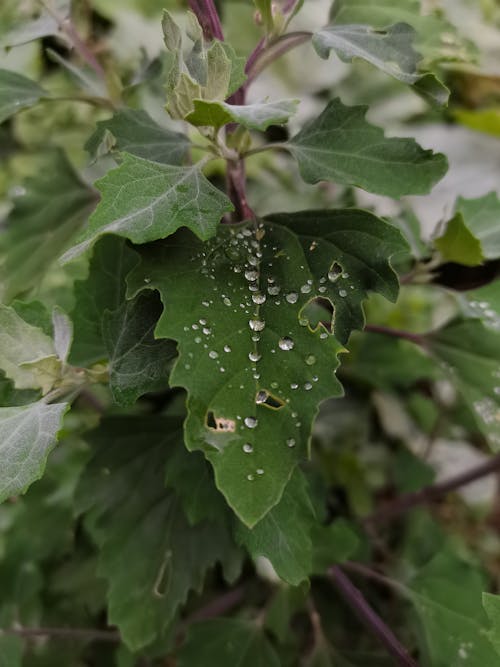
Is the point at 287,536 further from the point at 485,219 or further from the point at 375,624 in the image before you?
the point at 485,219

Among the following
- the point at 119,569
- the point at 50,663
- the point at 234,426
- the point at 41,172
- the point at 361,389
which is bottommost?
the point at 50,663

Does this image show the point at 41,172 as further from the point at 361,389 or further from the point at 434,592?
Result: the point at 434,592

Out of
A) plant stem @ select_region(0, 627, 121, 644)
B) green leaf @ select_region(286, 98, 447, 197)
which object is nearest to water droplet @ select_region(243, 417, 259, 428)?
green leaf @ select_region(286, 98, 447, 197)

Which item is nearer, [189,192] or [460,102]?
[189,192]

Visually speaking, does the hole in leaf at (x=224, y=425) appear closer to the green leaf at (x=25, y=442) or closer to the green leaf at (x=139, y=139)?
the green leaf at (x=25, y=442)

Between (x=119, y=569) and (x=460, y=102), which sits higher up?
(x=460, y=102)

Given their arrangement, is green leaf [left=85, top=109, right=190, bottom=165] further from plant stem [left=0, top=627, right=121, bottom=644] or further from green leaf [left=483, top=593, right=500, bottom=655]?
plant stem [left=0, top=627, right=121, bottom=644]

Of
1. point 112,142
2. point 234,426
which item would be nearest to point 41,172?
point 112,142

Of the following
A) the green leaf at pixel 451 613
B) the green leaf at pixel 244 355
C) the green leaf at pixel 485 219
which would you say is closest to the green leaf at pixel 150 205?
the green leaf at pixel 244 355

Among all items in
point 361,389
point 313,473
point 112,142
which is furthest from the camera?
point 361,389
